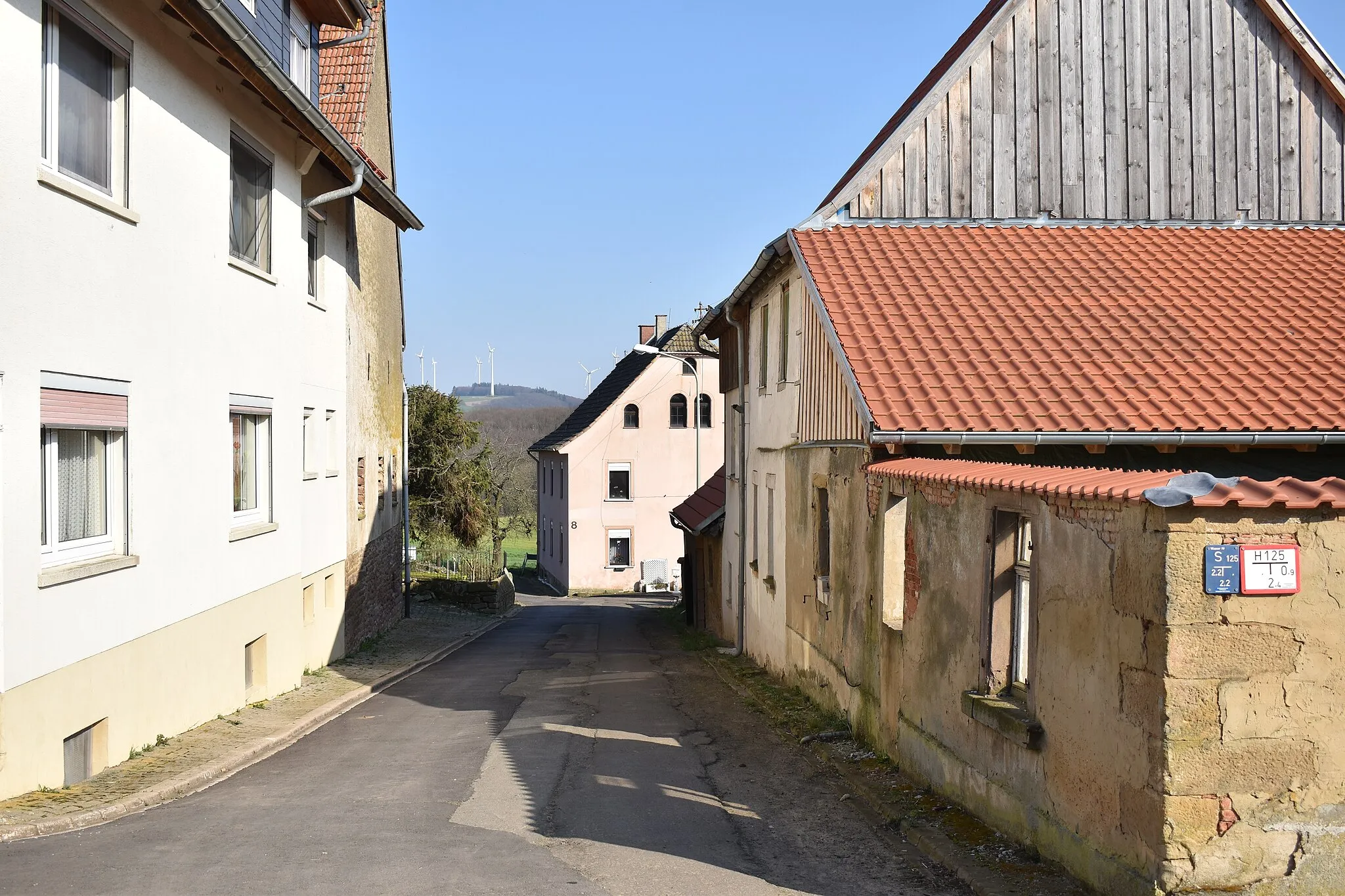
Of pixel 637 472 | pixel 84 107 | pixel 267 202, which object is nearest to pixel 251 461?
pixel 267 202

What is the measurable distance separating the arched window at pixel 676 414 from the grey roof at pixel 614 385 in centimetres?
186

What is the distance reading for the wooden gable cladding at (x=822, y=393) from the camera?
1201 centimetres

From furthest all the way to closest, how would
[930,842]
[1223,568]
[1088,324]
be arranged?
[1088,324] < [930,842] < [1223,568]

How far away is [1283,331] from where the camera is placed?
12992 mm

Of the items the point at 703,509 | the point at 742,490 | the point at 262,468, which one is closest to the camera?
the point at 262,468

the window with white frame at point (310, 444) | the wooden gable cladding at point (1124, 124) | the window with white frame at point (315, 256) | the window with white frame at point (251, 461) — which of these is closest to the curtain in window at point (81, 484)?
the window with white frame at point (251, 461)

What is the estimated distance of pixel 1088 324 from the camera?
1289cm

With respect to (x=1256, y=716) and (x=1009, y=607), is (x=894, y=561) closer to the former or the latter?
(x=1009, y=607)

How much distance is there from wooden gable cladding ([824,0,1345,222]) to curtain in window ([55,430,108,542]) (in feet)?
29.8

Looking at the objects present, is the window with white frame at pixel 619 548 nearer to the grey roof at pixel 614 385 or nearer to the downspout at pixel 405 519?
the grey roof at pixel 614 385

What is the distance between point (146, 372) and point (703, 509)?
703 inches

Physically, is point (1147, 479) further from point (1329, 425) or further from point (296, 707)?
point (296, 707)

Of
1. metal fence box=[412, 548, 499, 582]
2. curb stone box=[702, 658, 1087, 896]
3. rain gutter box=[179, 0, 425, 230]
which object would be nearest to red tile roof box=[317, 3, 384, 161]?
rain gutter box=[179, 0, 425, 230]

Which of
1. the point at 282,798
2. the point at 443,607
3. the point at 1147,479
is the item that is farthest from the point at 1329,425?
the point at 443,607
